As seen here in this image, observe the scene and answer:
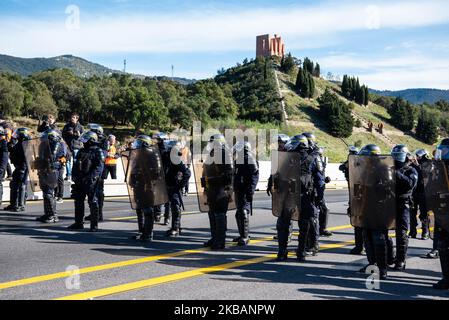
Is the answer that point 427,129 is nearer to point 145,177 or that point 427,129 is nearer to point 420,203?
point 420,203

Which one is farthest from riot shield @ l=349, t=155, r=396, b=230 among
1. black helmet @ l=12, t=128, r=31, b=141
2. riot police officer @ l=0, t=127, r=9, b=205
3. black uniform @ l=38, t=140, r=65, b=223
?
riot police officer @ l=0, t=127, r=9, b=205

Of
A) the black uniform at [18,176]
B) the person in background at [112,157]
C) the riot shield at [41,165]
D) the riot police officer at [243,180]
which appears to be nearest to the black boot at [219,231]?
the riot police officer at [243,180]

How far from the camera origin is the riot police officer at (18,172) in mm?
12133

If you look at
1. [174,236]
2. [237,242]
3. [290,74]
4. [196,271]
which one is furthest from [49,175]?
[290,74]

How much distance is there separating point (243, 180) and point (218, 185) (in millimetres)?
597

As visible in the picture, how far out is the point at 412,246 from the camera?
10234mm

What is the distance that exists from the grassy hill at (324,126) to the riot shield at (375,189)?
81.5m

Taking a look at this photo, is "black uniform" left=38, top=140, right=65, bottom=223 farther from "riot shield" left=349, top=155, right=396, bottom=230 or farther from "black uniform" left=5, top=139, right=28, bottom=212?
"riot shield" left=349, top=155, right=396, bottom=230

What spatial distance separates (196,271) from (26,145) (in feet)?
18.9

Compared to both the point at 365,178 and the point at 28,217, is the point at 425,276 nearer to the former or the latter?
the point at 365,178

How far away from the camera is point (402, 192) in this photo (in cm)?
768

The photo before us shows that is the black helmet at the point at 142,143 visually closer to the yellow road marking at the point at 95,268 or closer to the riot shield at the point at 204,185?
the riot shield at the point at 204,185

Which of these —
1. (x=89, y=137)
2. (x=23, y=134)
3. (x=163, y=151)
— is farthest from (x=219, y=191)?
(x=23, y=134)
